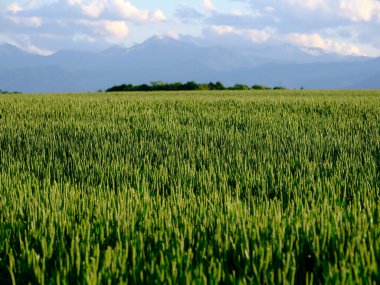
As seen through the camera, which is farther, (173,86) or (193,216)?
(173,86)

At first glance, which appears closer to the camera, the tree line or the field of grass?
the field of grass

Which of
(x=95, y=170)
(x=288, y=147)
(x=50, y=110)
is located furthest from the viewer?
(x=50, y=110)

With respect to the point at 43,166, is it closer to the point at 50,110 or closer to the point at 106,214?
the point at 106,214

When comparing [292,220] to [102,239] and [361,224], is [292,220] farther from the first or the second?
[102,239]

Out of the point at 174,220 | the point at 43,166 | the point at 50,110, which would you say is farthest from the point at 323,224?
the point at 50,110

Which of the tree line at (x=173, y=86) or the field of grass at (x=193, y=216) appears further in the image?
the tree line at (x=173, y=86)

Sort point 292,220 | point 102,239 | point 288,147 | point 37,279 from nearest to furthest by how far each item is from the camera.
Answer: point 37,279, point 102,239, point 292,220, point 288,147

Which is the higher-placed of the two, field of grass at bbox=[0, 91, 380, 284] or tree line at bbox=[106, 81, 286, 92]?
tree line at bbox=[106, 81, 286, 92]

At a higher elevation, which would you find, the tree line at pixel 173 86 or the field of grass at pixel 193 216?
the tree line at pixel 173 86

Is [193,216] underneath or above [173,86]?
underneath

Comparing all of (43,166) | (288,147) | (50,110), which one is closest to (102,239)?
(43,166)

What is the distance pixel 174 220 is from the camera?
3.09 m

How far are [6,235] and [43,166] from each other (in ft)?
8.41

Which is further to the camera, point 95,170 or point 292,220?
point 95,170
